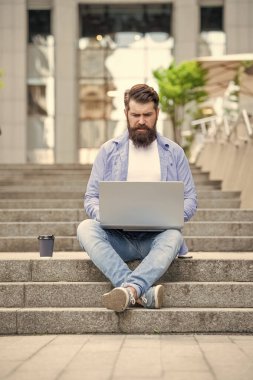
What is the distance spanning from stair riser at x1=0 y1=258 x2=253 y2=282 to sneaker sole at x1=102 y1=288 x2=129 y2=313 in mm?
728

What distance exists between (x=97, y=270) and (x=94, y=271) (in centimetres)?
3

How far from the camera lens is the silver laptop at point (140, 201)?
7.15m

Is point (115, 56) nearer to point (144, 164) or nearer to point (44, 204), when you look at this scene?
point (44, 204)

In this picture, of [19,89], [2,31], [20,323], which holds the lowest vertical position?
[20,323]

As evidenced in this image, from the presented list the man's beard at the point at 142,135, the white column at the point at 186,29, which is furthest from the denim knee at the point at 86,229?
the white column at the point at 186,29

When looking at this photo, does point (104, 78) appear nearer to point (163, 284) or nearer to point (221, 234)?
point (221, 234)

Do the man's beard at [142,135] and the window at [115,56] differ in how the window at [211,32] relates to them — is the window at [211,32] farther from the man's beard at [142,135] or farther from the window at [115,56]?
the man's beard at [142,135]

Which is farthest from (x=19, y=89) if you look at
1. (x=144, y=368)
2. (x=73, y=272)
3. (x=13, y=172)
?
(x=144, y=368)

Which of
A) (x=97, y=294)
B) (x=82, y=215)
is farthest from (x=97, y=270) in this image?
(x=82, y=215)

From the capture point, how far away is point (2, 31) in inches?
1508

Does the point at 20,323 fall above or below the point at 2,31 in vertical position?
below

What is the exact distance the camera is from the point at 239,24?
37.8 metres

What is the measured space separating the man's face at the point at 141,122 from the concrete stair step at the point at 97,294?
4.03ft

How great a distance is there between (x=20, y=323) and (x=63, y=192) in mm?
5862
